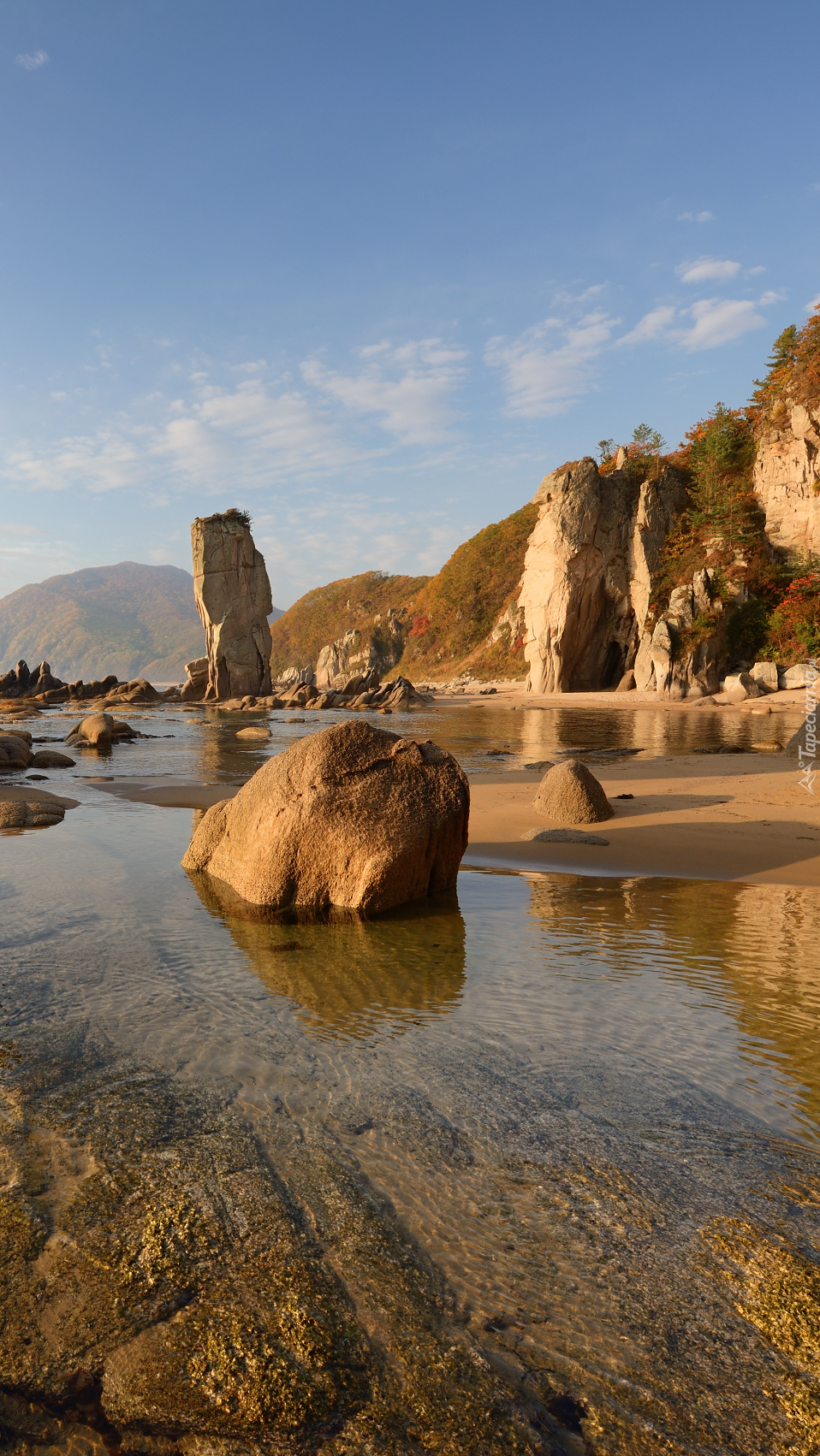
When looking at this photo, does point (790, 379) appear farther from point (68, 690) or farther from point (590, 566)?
point (68, 690)

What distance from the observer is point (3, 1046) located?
405 centimetres

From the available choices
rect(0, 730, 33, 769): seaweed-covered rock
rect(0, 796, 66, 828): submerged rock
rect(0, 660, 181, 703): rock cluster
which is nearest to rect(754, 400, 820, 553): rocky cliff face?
rect(0, 730, 33, 769): seaweed-covered rock

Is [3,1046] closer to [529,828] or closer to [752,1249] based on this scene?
[752,1249]

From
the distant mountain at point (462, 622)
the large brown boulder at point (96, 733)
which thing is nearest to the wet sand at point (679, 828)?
the large brown boulder at point (96, 733)

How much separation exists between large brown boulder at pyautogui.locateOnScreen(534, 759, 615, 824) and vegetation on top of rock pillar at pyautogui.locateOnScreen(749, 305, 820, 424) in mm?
37277

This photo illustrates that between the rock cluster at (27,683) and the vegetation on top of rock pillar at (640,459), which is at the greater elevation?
the vegetation on top of rock pillar at (640,459)

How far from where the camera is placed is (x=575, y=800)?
10734 mm

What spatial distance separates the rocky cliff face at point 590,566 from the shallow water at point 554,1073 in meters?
39.4

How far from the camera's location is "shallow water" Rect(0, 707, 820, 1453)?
2.22 m

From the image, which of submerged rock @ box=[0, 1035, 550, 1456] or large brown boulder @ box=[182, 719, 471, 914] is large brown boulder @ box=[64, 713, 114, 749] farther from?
submerged rock @ box=[0, 1035, 550, 1456]

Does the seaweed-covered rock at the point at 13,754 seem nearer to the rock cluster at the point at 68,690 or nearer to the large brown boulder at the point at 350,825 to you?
the large brown boulder at the point at 350,825

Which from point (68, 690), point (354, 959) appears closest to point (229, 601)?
point (68, 690)

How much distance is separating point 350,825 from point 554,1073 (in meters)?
3.43

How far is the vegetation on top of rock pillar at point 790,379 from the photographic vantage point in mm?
38469
